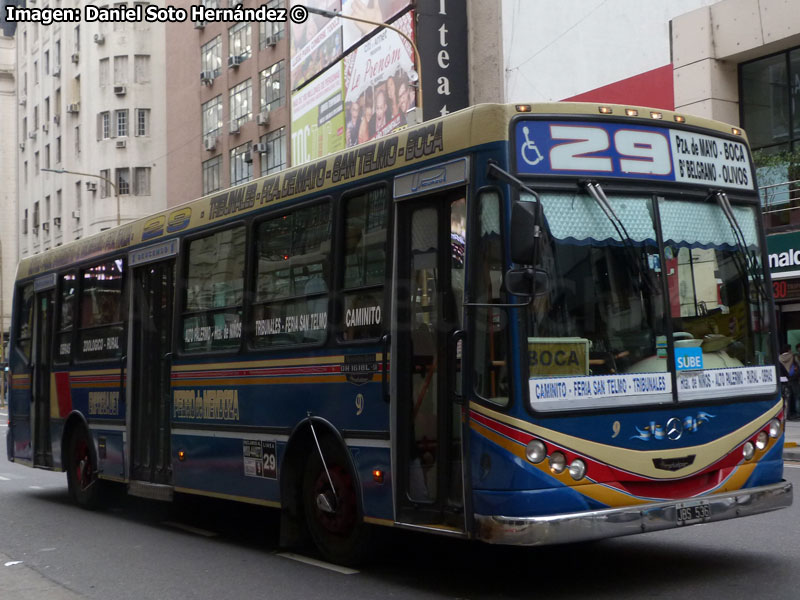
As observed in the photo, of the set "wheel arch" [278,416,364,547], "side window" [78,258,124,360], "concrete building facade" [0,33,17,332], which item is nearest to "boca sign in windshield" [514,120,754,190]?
"wheel arch" [278,416,364,547]

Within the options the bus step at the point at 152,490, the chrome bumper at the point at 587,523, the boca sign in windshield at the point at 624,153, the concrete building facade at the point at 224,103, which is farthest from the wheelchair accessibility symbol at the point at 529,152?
the concrete building facade at the point at 224,103

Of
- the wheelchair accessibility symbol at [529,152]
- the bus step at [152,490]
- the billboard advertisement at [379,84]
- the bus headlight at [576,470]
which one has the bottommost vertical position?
the bus step at [152,490]

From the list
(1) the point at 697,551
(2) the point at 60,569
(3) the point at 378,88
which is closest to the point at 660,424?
(1) the point at 697,551

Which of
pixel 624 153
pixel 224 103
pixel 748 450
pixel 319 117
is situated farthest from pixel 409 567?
pixel 224 103

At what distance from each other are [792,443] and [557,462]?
1211 cm

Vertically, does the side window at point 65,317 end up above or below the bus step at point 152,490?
above

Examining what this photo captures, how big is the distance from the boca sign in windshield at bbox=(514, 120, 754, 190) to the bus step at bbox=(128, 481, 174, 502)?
19.1ft

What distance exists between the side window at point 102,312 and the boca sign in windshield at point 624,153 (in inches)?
261

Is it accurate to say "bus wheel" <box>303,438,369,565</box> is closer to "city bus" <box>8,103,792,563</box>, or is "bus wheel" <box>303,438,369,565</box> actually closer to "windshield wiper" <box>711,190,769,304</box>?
"city bus" <box>8,103,792,563</box>

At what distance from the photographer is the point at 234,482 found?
10.0 m

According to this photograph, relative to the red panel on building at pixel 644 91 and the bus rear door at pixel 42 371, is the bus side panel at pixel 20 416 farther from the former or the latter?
the red panel on building at pixel 644 91

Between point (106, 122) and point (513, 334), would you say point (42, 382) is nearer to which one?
point (513, 334)

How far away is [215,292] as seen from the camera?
10430mm

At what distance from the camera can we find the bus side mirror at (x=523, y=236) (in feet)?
22.1
